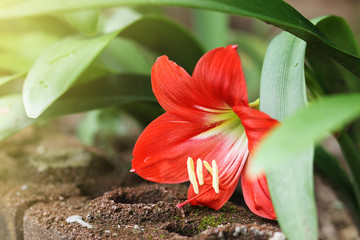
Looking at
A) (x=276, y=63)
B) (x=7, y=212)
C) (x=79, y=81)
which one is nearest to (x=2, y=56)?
(x=79, y=81)

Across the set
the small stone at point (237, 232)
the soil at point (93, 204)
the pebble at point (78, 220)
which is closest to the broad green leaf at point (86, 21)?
the soil at point (93, 204)

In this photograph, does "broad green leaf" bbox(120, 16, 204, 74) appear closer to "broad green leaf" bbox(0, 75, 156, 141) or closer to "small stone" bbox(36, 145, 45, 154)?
"broad green leaf" bbox(0, 75, 156, 141)

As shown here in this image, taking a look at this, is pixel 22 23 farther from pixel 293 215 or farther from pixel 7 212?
pixel 293 215

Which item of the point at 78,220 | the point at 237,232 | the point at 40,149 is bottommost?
the point at 40,149

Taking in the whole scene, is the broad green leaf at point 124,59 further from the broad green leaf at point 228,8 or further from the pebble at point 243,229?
the pebble at point 243,229

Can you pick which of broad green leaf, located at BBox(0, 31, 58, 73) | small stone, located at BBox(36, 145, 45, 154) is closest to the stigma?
small stone, located at BBox(36, 145, 45, 154)

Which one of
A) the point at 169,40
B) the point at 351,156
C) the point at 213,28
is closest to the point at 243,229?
the point at 351,156

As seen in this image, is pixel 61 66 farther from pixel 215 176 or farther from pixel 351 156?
pixel 351 156
